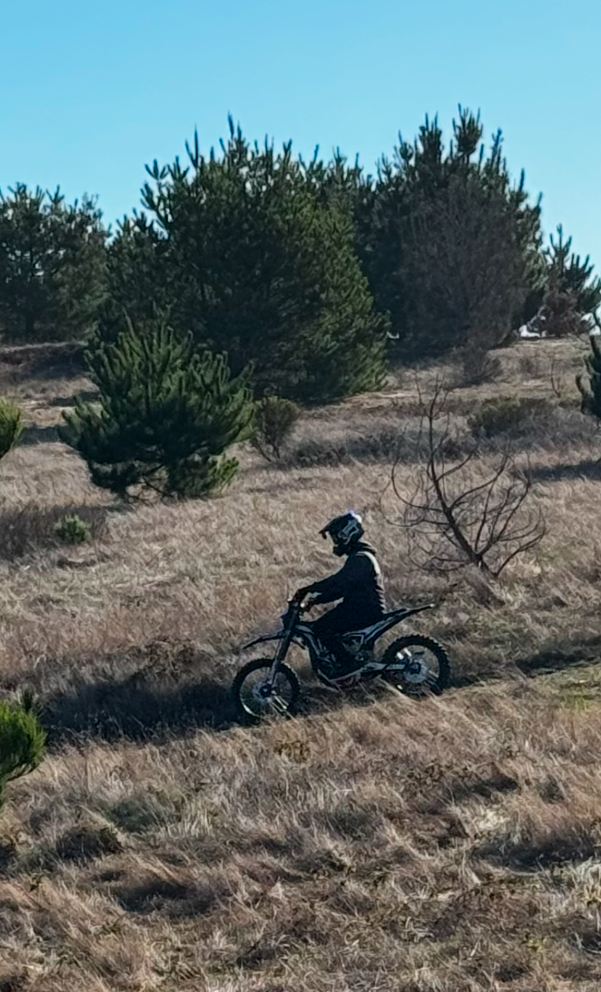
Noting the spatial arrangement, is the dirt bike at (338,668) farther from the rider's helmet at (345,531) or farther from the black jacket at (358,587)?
the rider's helmet at (345,531)

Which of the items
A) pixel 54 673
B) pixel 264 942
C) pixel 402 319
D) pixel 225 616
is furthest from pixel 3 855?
pixel 402 319

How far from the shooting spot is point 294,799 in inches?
238

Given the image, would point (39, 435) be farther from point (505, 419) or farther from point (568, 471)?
point (568, 471)

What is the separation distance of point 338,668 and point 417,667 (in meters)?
0.58

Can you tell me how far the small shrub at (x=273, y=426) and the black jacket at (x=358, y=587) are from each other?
600 inches

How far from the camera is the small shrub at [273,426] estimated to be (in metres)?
23.9

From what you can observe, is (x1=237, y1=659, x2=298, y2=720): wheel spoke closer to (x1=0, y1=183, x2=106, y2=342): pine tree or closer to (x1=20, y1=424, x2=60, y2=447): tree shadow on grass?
(x1=20, y1=424, x2=60, y2=447): tree shadow on grass

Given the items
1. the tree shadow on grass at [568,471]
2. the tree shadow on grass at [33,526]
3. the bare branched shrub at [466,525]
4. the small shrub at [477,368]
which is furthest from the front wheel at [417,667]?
the small shrub at [477,368]

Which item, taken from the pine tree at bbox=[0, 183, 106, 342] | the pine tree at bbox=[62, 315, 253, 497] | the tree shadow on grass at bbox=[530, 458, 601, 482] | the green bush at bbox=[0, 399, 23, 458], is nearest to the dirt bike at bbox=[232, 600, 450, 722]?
the tree shadow on grass at bbox=[530, 458, 601, 482]

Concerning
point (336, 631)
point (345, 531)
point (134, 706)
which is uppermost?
point (345, 531)

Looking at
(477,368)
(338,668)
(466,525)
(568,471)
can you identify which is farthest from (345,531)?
(477,368)

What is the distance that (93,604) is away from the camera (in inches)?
463

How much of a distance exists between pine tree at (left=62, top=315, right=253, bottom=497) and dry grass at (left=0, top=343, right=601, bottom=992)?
5821 mm

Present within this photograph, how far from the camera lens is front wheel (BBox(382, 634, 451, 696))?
833cm
